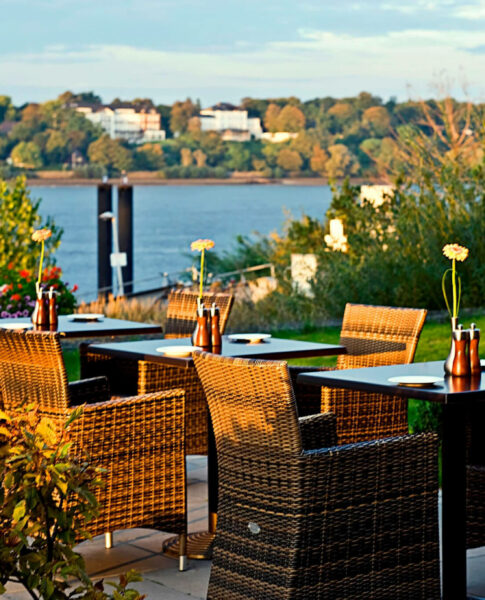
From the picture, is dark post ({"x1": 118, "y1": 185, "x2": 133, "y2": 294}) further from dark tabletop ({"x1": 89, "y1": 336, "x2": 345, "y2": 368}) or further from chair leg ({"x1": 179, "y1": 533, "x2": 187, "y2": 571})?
chair leg ({"x1": 179, "y1": 533, "x2": 187, "y2": 571})

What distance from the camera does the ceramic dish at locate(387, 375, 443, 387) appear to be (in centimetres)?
357

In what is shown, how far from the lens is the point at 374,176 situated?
50.6 ft

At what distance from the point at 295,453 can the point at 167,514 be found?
43.6 inches

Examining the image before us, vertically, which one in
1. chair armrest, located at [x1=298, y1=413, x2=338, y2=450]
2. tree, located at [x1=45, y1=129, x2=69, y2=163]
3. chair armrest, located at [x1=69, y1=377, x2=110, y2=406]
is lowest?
chair armrest, located at [x1=69, y1=377, x2=110, y2=406]

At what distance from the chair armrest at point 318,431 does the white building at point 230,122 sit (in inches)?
1517

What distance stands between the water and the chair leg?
28.3m

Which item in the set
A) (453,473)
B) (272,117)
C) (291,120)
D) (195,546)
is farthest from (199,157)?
(453,473)

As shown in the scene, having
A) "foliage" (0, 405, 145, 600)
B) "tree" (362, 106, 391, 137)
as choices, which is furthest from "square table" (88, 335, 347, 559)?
"tree" (362, 106, 391, 137)

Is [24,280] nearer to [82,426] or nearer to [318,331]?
[318,331]

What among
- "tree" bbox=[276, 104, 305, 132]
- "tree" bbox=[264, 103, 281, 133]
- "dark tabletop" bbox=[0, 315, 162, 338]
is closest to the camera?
"dark tabletop" bbox=[0, 315, 162, 338]

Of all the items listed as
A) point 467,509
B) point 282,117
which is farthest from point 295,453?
point 282,117

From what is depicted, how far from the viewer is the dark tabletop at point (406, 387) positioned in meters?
3.42

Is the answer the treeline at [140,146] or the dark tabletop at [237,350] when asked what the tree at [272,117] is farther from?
the dark tabletop at [237,350]

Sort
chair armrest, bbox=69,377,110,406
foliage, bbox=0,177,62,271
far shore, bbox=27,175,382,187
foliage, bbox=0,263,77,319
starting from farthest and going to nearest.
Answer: far shore, bbox=27,175,382,187 → foliage, bbox=0,177,62,271 → foliage, bbox=0,263,77,319 → chair armrest, bbox=69,377,110,406
